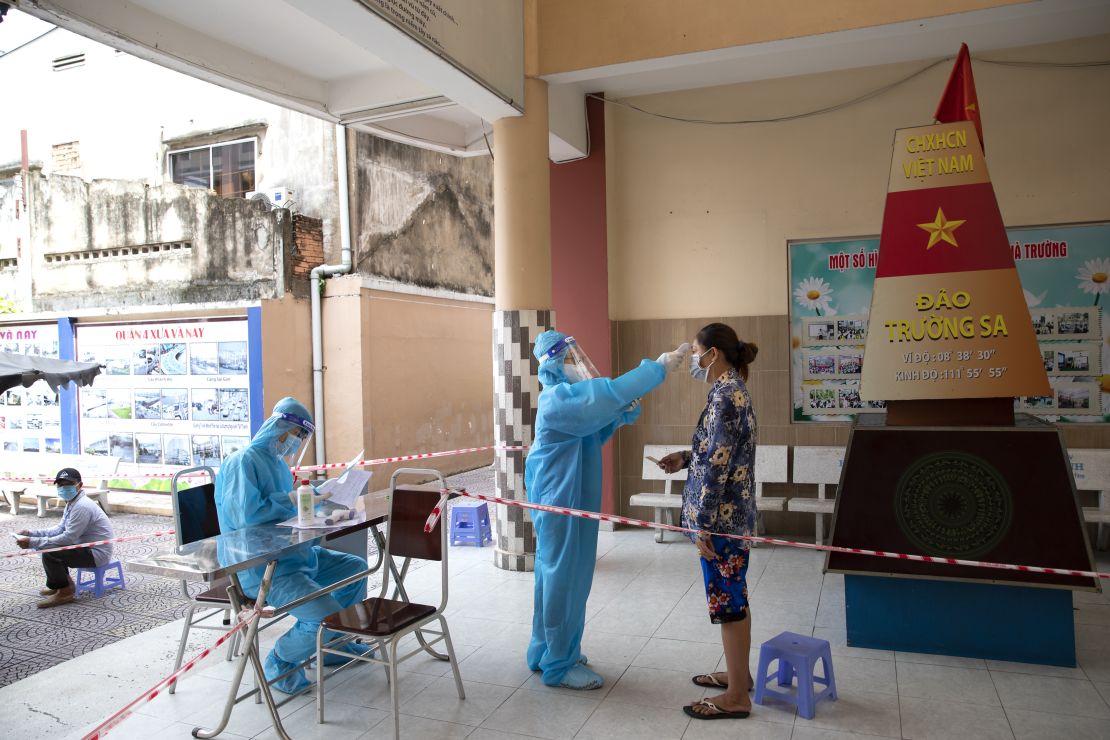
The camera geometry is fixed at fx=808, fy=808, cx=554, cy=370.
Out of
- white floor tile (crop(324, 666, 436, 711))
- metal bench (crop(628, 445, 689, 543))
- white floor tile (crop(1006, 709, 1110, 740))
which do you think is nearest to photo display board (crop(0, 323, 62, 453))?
metal bench (crop(628, 445, 689, 543))

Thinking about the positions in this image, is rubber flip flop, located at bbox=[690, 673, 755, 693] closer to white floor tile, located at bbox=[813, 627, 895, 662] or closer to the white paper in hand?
white floor tile, located at bbox=[813, 627, 895, 662]

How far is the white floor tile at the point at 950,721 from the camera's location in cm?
339

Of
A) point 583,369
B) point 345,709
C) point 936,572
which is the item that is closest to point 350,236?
point 583,369

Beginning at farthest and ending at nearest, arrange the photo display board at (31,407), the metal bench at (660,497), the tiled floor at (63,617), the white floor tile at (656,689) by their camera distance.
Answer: the photo display board at (31,407) < the metal bench at (660,497) < the tiled floor at (63,617) < the white floor tile at (656,689)

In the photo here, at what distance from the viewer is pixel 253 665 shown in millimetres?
3516

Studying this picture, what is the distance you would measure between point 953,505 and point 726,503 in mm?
1405

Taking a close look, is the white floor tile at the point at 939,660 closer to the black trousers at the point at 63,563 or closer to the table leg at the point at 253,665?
the table leg at the point at 253,665

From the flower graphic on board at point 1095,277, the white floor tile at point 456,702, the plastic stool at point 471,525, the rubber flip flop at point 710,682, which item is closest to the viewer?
the white floor tile at point 456,702

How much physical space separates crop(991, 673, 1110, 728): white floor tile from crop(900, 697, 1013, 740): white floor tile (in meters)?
0.15

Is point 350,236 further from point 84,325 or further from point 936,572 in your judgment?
point 936,572

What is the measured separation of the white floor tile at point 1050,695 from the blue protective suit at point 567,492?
6.31 feet

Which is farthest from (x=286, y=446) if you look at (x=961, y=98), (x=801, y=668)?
(x=961, y=98)

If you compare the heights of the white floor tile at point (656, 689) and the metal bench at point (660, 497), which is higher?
the metal bench at point (660, 497)

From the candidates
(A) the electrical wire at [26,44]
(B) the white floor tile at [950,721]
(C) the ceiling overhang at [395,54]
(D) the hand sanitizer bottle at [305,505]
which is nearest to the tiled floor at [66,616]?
(D) the hand sanitizer bottle at [305,505]
